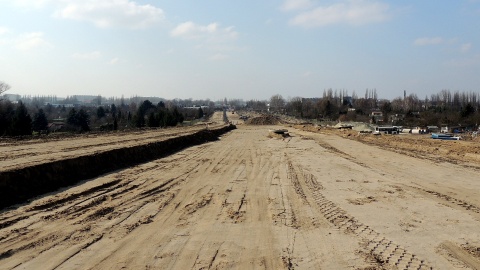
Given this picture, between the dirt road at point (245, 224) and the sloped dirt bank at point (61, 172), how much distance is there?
2.30 feet

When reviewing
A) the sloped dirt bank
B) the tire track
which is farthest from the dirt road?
the sloped dirt bank

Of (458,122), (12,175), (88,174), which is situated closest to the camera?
(12,175)

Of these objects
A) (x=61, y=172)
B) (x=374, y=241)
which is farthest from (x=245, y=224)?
(x=61, y=172)

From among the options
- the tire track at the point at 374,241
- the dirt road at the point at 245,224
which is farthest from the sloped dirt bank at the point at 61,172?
the tire track at the point at 374,241

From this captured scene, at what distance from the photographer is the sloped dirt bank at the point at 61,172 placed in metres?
10.6

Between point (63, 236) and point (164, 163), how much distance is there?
461 inches

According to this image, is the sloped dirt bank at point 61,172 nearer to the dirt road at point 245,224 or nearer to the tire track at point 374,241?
the dirt road at point 245,224

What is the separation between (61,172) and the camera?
1305cm

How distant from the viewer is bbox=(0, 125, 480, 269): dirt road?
6.68 m

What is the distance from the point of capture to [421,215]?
10.1 meters

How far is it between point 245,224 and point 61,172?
293 inches

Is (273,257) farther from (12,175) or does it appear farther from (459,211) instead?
(12,175)

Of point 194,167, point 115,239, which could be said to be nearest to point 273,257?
point 115,239

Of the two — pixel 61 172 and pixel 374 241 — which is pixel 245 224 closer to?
pixel 374 241
